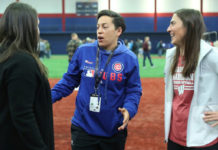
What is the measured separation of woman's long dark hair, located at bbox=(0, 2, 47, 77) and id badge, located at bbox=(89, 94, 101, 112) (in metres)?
0.81

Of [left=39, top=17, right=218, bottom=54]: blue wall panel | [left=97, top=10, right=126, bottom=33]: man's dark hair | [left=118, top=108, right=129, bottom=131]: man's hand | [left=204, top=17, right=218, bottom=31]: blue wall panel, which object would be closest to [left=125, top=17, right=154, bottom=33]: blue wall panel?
[left=39, top=17, right=218, bottom=54]: blue wall panel

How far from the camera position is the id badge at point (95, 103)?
8.89 ft

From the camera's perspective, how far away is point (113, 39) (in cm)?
289

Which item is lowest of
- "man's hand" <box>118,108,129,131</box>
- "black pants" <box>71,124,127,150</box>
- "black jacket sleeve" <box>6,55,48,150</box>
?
"black pants" <box>71,124,127,150</box>

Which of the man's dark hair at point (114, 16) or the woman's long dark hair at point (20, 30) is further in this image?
the man's dark hair at point (114, 16)

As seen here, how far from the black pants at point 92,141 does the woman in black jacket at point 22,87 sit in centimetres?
71

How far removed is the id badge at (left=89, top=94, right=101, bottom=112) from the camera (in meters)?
2.71

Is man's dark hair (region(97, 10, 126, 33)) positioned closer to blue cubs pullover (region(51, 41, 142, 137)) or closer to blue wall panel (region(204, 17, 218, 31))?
blue cubs pullover (region(51, 41, 142, 137))

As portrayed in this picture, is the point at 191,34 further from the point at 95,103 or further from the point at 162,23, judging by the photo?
the point at 162,23

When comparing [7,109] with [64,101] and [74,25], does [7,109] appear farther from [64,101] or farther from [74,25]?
[74,25]

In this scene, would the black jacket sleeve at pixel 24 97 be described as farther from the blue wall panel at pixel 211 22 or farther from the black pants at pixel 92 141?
the blue wall panel at pixel 211 22

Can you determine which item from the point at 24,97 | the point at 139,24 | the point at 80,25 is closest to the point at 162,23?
the point at 139,24

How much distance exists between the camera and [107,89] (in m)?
2.73

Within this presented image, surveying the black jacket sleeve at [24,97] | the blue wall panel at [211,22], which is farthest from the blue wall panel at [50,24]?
the black jacket sleeve at [24,97]
